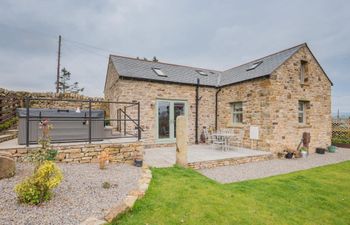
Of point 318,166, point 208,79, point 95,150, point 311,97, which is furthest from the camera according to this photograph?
point 208,79

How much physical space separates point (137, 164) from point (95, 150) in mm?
1412

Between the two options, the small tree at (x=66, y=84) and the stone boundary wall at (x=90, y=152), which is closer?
the stone boundary wall at (x=90, y=152)

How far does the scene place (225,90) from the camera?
12.3m

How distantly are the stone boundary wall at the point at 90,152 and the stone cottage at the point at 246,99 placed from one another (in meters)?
3.94

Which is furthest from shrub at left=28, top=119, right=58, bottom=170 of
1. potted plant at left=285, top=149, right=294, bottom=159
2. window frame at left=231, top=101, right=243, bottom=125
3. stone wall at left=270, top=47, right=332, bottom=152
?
potted plant at left=285, top=149, right=294, bottom=159

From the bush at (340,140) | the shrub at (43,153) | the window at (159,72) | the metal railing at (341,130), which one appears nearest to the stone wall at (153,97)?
the window at (159,72)

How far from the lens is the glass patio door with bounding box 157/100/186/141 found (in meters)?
10.9

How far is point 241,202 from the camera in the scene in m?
3.98

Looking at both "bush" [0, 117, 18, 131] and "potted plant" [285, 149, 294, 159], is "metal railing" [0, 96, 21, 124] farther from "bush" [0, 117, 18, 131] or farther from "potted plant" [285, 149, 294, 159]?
"potted plant" [285, 149, 294, 159]

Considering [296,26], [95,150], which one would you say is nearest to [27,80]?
[95,150]

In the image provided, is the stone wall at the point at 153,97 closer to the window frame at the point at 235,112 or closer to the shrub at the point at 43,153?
the window frame at the point at 235,112

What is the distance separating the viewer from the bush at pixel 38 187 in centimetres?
313

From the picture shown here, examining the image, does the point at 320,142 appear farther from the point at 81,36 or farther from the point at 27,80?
the point at 27,80

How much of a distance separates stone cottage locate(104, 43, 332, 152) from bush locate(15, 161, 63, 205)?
6979mm
